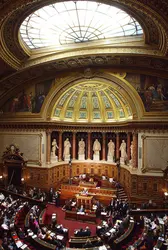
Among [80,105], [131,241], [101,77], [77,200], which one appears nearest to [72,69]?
[101,77]

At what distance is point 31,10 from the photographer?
12.2m

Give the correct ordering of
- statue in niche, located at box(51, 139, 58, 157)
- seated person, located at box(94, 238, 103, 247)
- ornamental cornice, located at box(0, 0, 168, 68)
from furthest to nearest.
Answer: statue in niche, located at box(51, 139, 58, 157) → seated person, located at box(94, 238, 103, 247) → ornamental cornice, located at box(0, 0, 168, 68)

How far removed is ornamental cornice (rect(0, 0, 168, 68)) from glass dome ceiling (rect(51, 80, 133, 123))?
24.6ft

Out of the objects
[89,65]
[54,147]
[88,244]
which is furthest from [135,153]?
[88,244]

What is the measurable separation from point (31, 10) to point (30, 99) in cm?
1099

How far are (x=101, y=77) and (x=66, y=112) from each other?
7321 mm

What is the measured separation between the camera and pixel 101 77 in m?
18.8

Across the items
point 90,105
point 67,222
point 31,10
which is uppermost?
point 31,10

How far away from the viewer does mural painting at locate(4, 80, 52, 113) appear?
69.7 feet

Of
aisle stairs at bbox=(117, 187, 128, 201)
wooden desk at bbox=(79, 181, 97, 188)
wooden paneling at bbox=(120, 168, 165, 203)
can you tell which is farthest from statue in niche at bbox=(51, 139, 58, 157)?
wooden paneling at bbox=(120, 168, 165, 203)

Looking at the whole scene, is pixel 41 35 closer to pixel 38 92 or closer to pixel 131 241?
pixel 38 92

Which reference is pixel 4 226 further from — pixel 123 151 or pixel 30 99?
pixel 123 151

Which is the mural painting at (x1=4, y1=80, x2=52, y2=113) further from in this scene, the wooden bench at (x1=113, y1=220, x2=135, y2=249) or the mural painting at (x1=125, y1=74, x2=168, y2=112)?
the wooden bench at (x1=113, y1=220, x2=135, y2=249)

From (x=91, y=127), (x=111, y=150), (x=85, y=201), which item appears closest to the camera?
(x=85, y=201)
